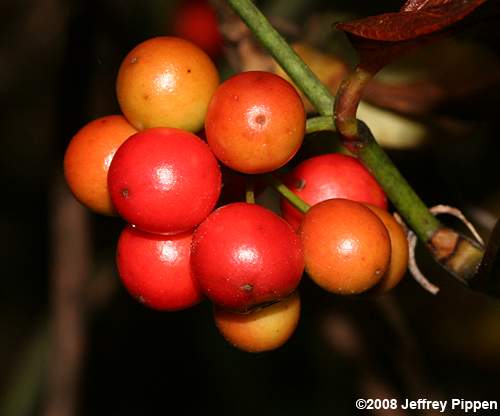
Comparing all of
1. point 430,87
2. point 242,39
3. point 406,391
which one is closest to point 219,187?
point 430,87

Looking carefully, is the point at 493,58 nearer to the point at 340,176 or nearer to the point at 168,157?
the point at 340,176

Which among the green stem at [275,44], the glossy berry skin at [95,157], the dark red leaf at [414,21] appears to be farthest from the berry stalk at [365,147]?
the glossy berry skin at [95,157]

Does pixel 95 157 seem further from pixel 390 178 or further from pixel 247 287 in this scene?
pixel 390 178

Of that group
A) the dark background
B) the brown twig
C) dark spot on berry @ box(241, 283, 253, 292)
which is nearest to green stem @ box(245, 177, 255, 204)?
dark spot on berry @ box(241, 283, 253, 292)

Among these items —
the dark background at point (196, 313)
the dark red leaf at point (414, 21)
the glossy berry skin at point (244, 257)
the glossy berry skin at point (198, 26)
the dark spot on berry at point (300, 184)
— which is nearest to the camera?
the dark red leaf at point (414, 21)

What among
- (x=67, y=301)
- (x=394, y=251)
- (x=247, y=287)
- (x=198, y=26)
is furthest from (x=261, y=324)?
(x=198, y=26)

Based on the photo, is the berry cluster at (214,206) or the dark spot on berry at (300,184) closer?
the berry cluster at (214,206)

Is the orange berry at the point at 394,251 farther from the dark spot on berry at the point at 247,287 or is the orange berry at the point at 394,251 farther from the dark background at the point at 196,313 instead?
the dark background at the point at 196,313
